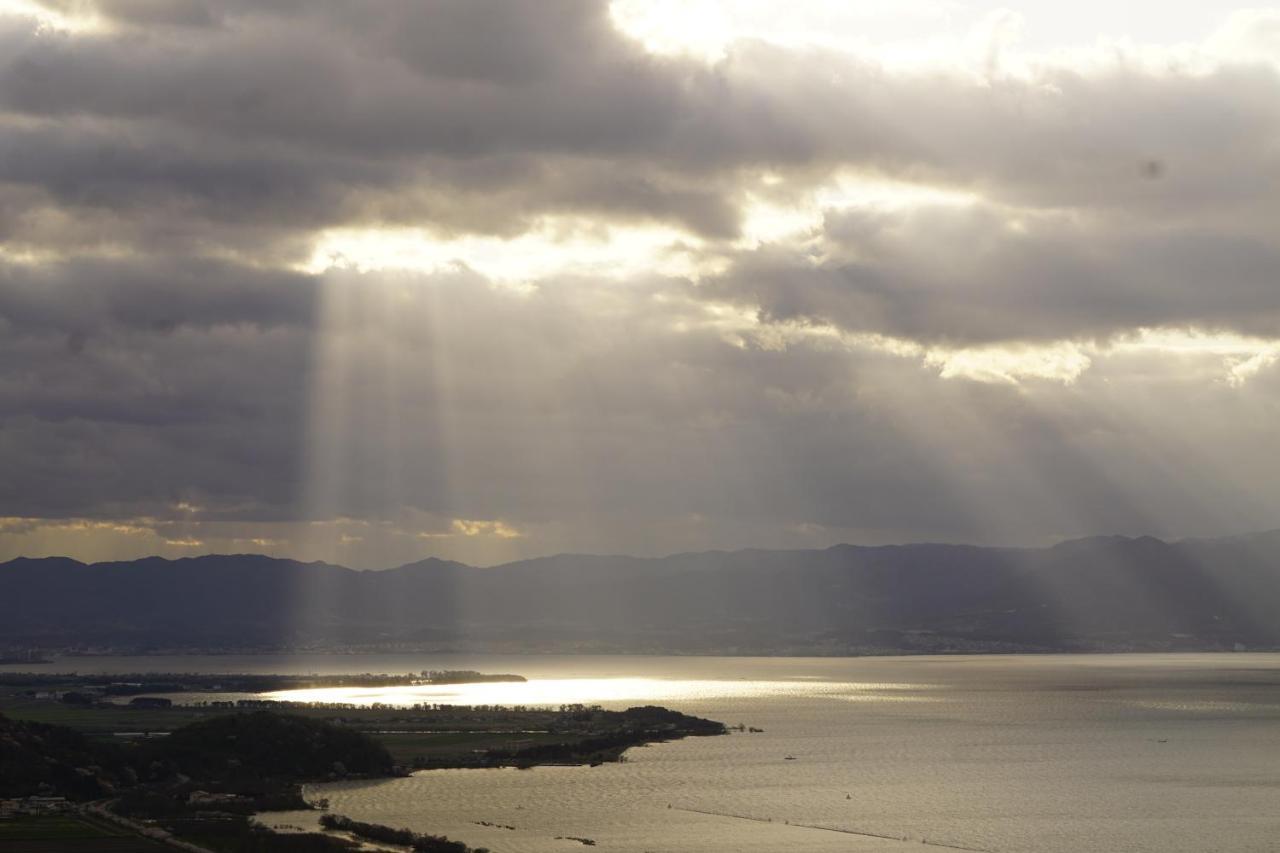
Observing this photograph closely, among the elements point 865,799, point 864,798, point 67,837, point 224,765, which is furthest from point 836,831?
point 224,765

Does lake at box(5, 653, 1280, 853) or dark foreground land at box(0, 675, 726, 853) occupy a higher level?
dark foreground land at box(0, 675, 726, 853)

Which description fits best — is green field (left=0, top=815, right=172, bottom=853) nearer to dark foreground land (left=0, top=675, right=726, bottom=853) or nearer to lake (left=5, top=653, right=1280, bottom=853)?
dark foreground land (left=0, top=675, right=726, bottom=853)

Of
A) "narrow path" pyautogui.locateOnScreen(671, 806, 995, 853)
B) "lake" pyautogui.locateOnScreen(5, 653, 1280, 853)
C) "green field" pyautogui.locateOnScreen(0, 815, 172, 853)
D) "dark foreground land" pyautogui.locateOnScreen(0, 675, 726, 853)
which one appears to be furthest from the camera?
"lake" pyautogui.locateOnScreen(5, 653, 1280, 853)

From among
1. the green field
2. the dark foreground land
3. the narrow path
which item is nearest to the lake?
the narrow path

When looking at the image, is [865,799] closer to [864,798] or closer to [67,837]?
[864,798]

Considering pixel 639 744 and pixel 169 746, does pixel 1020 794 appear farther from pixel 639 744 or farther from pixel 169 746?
pixel 169 746

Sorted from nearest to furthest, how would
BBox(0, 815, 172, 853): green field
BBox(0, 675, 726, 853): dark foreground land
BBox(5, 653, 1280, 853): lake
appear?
BBox(0, 815, 172, 853): green field → BBox(0, 675, 726, 853): dark foreground land → BBox(5, 653, 1280, 853): lake

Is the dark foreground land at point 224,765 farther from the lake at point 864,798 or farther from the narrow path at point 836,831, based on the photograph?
the narrow path at point 836,831

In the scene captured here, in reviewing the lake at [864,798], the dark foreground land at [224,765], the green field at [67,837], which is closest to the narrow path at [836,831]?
the lake at [864,798]

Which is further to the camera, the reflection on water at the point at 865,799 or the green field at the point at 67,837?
the reflection on water at the point at 865,799
